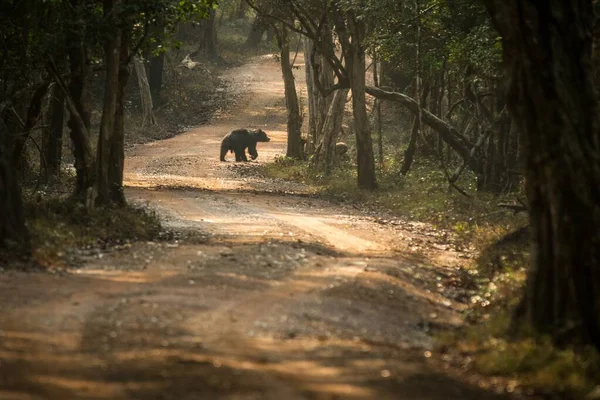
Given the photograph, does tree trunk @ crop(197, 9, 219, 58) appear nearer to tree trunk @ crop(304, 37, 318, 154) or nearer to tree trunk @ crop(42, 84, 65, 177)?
tree trunk @ crop(304, 37, 318, 154)

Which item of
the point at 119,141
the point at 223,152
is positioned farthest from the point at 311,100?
the point at 119,141

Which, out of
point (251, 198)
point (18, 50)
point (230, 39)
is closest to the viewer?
point (18, 50)

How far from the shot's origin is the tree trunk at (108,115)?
1820 cm

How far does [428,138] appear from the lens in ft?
122

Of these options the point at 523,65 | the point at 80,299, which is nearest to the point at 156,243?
the point at 80,299

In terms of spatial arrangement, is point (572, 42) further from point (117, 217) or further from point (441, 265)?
point (117, 217)

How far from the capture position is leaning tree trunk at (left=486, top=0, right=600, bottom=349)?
10164 millimetres

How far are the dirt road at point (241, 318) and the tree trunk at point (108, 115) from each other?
1567mm

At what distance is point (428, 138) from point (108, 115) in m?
20.3

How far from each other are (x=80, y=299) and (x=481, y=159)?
17.7 m

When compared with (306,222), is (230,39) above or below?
above

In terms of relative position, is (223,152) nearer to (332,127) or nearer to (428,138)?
(428,138)

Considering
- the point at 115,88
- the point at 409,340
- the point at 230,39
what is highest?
the point at 230,39

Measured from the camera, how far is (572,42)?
10.6m
